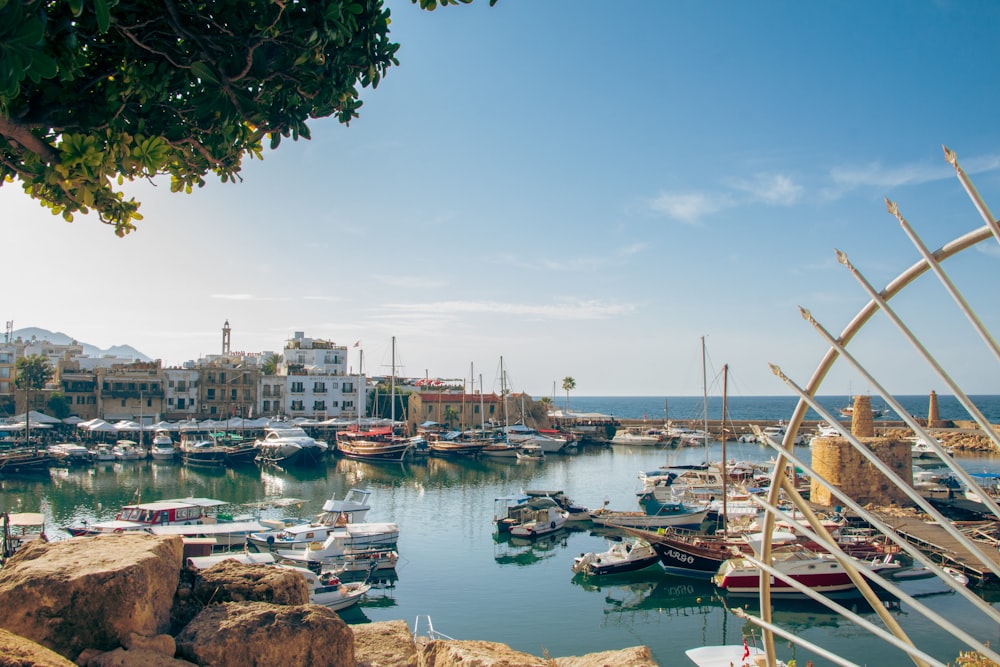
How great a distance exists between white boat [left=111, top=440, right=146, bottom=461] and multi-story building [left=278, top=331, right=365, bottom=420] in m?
19.9

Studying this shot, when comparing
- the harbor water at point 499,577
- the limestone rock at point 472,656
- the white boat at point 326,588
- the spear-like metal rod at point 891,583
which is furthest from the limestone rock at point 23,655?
the white boat at point 326,588

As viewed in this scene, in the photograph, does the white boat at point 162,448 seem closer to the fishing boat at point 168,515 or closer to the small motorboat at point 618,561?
the fishing boat at point 168,515

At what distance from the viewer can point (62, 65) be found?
13.0ft

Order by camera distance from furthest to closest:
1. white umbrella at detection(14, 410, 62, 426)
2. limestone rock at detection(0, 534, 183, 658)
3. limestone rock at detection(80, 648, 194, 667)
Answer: white umbrella at detection(14, 410, 62, 426) → limestone rock at detection(0, 534, 183, 658) → limestone rock at detection(80, 648, 194, 667)

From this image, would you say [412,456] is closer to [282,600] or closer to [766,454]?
[766,454]

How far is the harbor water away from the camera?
20.3 meters

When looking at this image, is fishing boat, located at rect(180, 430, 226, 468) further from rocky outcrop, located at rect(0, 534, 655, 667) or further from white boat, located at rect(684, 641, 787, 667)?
rocky outcrop, located at rect(0, 534, 655, 667)

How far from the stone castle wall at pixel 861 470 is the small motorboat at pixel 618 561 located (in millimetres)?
12721

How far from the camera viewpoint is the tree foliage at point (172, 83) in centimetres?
443

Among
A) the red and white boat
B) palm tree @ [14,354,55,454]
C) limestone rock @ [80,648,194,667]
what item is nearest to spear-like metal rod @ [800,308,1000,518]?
limestone rock @ [80,648,194,667]

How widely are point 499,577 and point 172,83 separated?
24.4 metres

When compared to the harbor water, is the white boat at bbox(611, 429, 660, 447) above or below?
above

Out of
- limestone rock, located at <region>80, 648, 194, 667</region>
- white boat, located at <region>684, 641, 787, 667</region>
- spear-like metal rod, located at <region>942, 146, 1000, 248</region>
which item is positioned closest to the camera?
spear-like metal rod, located at <region>942, 146, 1000, 248</region>

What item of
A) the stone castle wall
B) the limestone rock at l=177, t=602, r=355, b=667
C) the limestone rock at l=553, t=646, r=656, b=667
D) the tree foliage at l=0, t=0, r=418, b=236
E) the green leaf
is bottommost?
the stone castle wall
